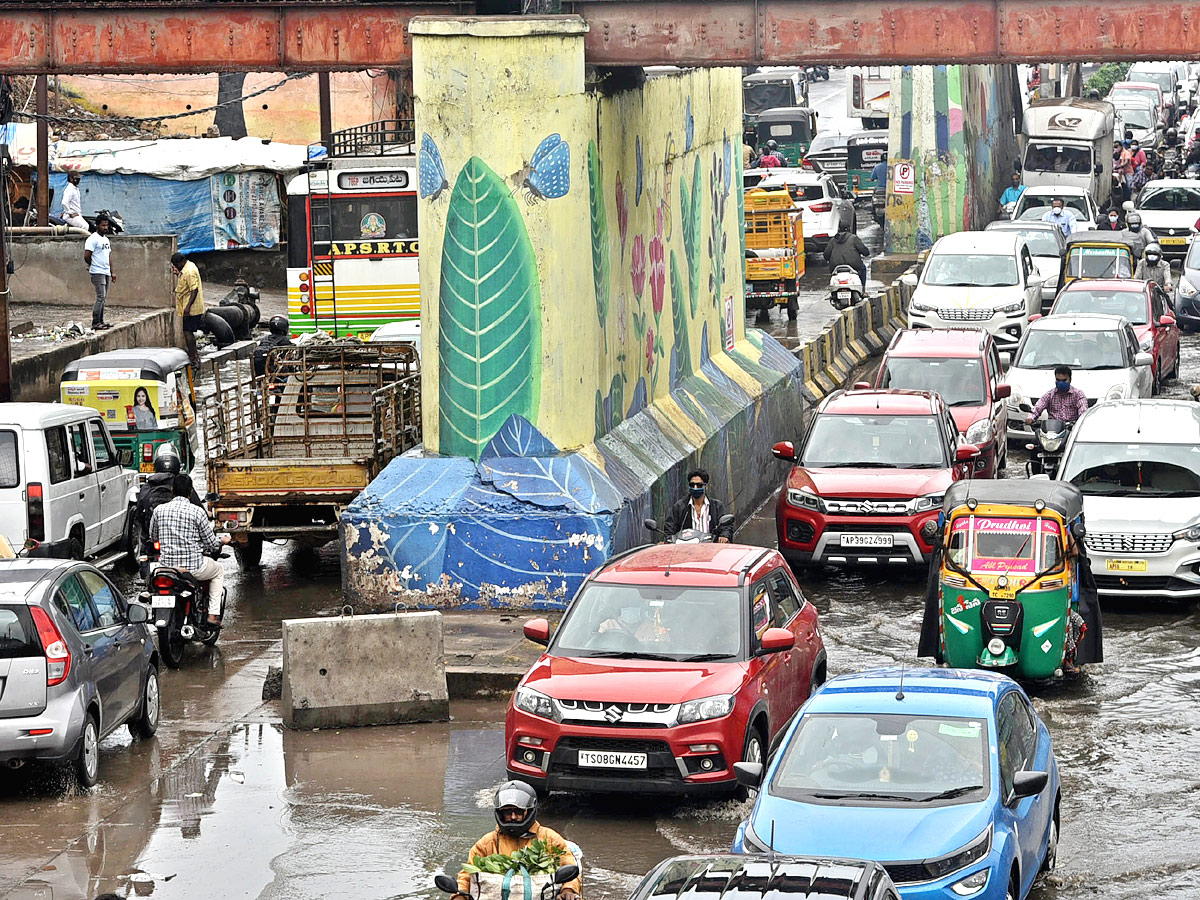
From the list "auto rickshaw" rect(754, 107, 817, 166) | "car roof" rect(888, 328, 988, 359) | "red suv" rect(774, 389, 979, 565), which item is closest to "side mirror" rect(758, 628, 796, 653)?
"red suv" rect(774, 389, 979, 565)

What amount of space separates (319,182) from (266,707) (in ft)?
50.2

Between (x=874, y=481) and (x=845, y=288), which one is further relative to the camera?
(x=845, y=288)

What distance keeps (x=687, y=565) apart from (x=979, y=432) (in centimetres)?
1001

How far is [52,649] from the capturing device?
1199 centimetres

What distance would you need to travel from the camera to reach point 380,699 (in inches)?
555

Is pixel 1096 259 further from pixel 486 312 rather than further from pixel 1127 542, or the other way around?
pixel 486 312

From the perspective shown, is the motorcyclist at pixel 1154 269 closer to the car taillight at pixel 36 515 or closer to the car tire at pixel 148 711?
the car taillight at pixel 36 515

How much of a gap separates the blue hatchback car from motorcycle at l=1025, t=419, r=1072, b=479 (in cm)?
1125

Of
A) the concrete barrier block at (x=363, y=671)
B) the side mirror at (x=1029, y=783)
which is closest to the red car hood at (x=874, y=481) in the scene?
the concrete barrier block at (x=363, y=671)

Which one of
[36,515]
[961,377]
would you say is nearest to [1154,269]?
[961,377]

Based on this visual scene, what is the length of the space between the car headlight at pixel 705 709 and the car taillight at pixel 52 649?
3.88 metres

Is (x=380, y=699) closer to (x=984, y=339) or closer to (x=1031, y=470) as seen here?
(x=1031, y=470)

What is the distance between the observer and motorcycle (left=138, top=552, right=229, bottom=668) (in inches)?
624

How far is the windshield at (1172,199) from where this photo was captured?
42500mm
